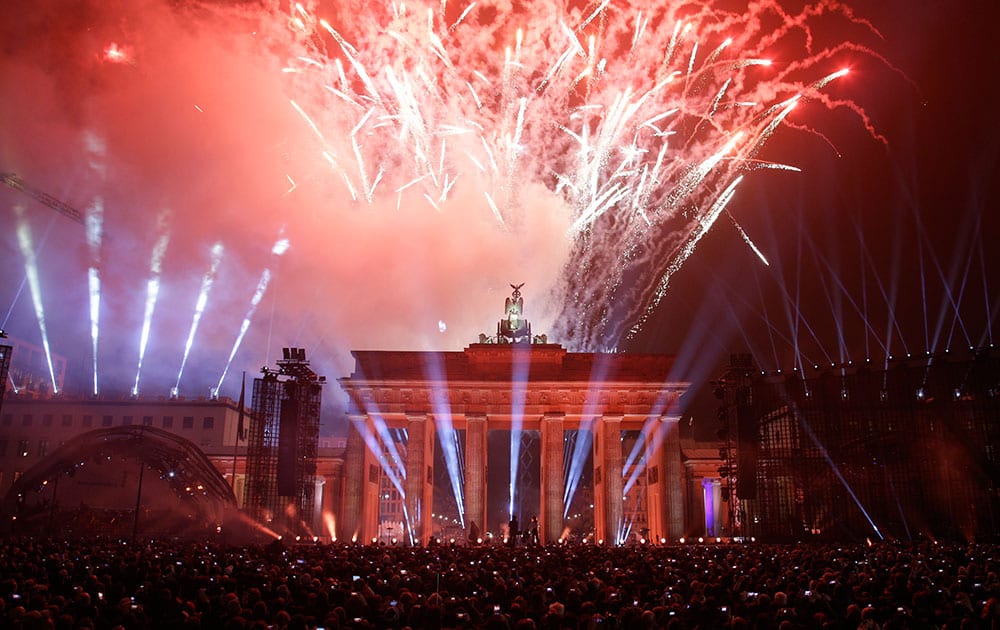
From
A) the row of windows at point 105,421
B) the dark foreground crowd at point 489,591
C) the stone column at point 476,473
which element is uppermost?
the row of windows at point 105,421

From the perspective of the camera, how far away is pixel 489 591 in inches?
669

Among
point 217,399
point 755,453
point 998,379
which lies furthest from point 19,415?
point 998,379

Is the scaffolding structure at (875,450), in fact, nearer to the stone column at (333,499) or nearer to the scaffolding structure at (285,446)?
Answer: the scaffolding structure at (285,446)

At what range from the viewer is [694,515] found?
62281 millimetres

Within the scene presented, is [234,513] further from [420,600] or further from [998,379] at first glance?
[998,379]

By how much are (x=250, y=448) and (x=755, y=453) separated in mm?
31093

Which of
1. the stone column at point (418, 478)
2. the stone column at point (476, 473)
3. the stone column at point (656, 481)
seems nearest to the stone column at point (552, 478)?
the stone column at point (476, 473)

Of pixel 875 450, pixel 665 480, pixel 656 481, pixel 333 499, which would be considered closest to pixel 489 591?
pixel 875 450

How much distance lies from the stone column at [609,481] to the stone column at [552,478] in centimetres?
332

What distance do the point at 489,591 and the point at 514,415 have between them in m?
41.1

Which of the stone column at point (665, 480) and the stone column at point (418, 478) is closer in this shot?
the stone column at point (418, 478)

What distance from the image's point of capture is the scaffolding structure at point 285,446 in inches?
1744

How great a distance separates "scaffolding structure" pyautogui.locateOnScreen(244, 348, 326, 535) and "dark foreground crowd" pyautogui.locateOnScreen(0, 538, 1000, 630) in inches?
727

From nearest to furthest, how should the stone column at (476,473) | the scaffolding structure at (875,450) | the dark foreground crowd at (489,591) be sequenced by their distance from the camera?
the dark foreground crowd at (489,591) < the scaffolding structure at (875,450) < the stone column at (476,473)
